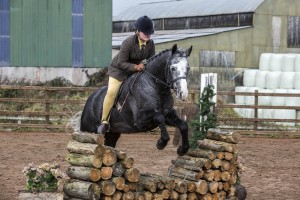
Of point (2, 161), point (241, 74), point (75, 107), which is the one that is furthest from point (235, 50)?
point (2, 161)

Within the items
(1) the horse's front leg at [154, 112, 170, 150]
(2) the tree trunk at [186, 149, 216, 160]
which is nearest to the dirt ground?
(2) the tree trunk at [186, 149, 216, 160]

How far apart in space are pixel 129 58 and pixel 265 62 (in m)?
25.9

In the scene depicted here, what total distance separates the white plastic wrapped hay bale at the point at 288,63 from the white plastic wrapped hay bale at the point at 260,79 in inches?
36.6

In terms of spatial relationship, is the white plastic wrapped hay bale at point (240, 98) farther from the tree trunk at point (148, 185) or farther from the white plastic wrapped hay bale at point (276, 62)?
the tree trunk at point (148, 185)

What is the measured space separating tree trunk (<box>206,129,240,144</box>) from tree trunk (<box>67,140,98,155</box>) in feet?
7.61

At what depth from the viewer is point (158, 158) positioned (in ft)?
50.8

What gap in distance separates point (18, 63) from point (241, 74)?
42.5 feet

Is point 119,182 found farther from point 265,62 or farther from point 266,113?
point 265,62

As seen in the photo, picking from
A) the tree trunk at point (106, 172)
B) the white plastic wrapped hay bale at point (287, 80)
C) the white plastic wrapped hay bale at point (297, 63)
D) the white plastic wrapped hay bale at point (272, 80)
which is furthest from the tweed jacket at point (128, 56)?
the white plastic wrapped hay bale at point (297, 63)

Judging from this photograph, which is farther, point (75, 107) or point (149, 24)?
point (75, 107)

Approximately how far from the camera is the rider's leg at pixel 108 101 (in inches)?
380

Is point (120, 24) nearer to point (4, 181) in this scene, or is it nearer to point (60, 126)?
point (60, 126)

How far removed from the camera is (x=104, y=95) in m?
10.0

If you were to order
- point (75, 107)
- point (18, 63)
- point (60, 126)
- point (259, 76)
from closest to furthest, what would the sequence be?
point (60, 126) → point (75, 107) → point (18, 63) → point (259, 76)
